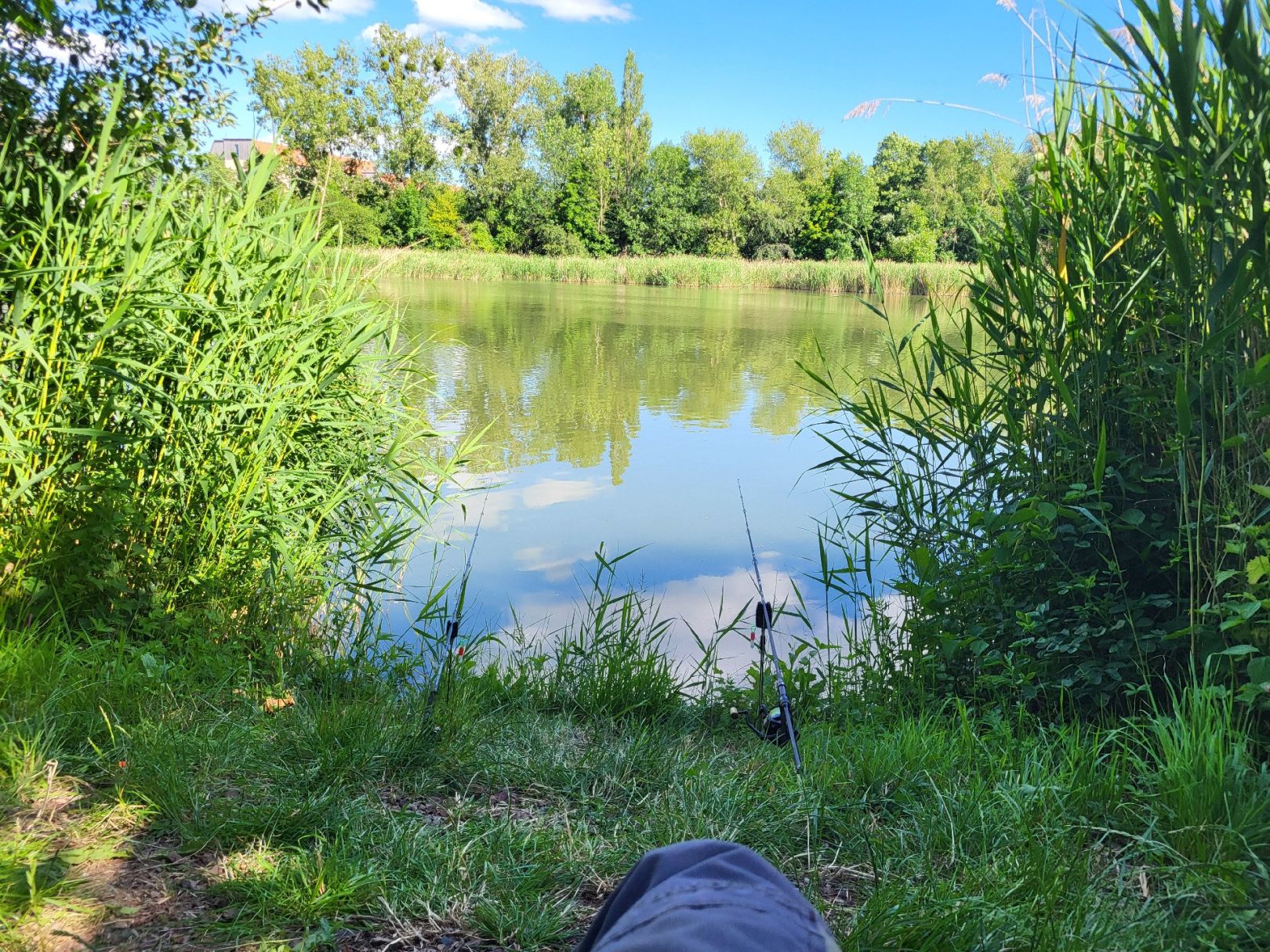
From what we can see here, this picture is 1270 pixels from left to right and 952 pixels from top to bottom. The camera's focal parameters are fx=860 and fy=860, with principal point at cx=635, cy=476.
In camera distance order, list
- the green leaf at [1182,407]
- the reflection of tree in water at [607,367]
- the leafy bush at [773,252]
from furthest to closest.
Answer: the leafy bush at [773,252], the reflection of tree in water at [607,367], the green leaf at [1182,407]

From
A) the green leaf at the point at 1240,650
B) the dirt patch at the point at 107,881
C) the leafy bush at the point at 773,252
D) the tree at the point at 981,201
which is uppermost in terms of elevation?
the leafy bush at the point at 773,252

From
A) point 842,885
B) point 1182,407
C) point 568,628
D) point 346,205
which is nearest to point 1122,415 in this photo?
point 1182,407

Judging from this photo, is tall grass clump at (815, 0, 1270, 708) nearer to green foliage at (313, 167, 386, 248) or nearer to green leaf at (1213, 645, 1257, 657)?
green leaf at (1213, 645, 1257, 657)

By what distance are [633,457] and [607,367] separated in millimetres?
4332

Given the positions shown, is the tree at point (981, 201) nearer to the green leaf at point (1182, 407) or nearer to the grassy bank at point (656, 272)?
the green leaf at point (1182, 407)

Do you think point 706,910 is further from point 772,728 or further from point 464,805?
point 772,728

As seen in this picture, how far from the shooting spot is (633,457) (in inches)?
283

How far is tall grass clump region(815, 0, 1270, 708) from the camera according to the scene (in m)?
1.91

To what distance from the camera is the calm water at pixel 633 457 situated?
468 cm

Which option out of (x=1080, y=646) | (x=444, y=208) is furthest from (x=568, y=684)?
(x=444, y=208)

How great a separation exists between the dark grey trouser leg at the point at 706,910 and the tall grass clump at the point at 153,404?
99.8 inches

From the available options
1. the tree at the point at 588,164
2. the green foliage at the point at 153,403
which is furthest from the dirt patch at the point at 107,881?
the tree at the point at 588,164

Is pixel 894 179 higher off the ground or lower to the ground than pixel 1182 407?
higher

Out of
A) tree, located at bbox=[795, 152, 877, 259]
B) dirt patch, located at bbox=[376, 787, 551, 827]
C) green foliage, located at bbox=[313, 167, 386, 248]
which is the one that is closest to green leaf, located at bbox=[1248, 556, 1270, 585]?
dirt patch, located at bbox=[376, 787, 551, 827]
